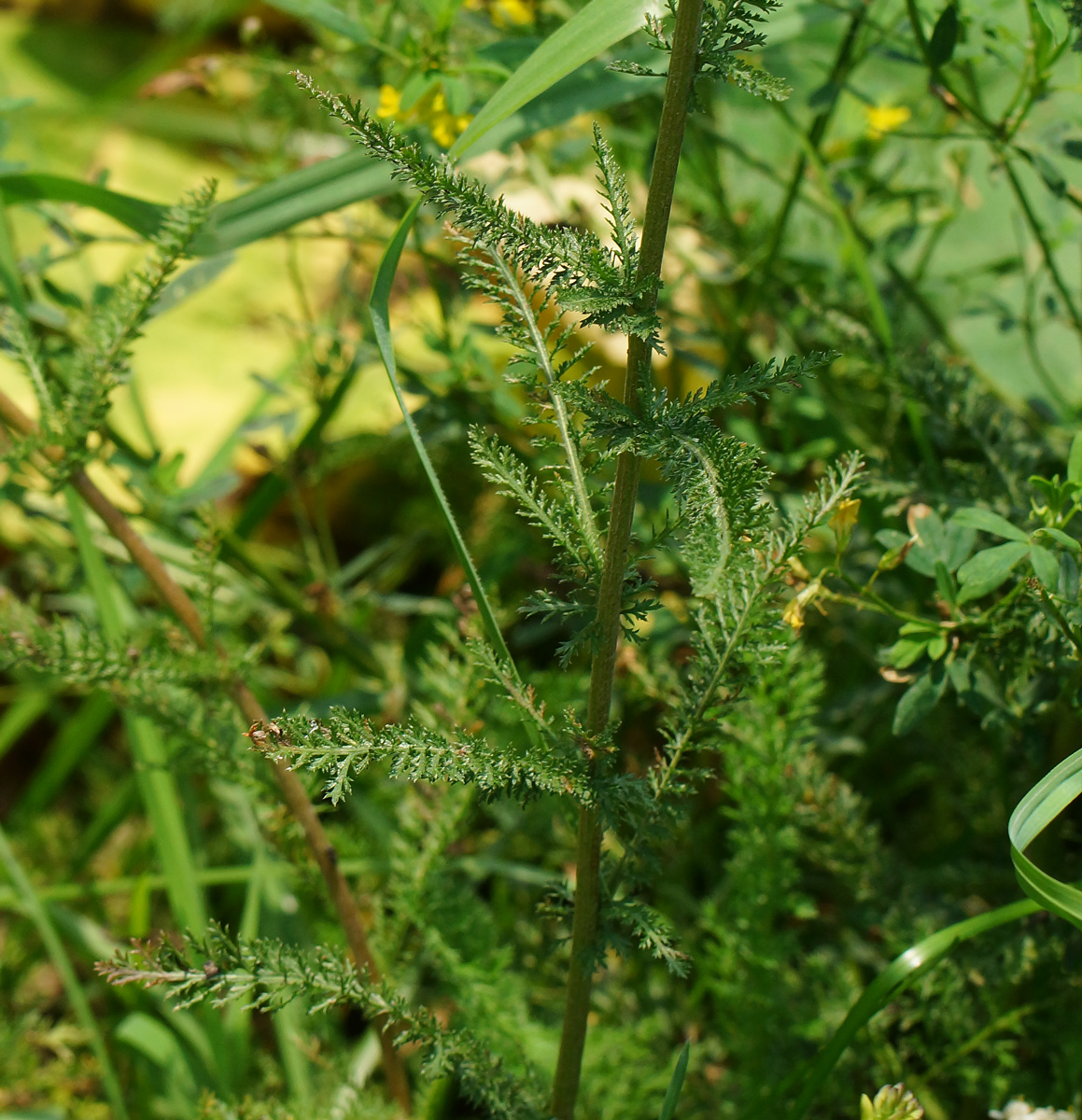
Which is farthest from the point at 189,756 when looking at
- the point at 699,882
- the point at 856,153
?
the point at 856,153

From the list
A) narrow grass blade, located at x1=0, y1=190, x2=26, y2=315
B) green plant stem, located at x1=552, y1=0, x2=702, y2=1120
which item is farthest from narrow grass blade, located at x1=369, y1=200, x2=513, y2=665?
narrow grass blade, located at x1=0, y1=190, x2=26, y2=315

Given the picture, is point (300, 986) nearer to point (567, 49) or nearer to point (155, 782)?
point (155, 782)

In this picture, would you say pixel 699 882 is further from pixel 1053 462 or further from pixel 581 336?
pixel 581 336

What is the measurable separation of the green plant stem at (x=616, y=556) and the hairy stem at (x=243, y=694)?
0.59 feet

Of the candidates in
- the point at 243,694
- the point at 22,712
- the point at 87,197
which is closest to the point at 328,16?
the point at 87,197

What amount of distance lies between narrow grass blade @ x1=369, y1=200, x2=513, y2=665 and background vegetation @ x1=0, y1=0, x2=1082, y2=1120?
0.54 feet

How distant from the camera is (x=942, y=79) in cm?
76

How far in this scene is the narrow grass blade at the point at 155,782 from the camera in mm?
826

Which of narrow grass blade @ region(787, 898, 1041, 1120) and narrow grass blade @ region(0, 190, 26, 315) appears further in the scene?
narrow grass blade @ region(0, 190, 26, 315)

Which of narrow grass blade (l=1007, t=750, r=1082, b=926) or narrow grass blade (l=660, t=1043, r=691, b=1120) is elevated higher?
narrow grass blade (l=1007, t=750, r=1082, b=926)

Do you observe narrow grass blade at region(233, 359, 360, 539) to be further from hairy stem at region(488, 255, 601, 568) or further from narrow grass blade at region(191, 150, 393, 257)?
hairy stem at region(488, 255, 601, 568)

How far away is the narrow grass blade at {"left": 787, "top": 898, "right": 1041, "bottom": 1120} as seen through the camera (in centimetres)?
59

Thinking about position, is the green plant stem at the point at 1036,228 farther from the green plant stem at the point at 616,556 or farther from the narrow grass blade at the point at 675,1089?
the narrow grass blade at the point at 675,1089

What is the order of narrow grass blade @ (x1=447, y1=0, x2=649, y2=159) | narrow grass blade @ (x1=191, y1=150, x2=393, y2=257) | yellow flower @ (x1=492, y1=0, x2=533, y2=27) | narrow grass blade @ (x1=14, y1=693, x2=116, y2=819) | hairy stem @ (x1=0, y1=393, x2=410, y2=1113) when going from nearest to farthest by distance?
narrow grass blade @ (x1=447, y1=0, x2=649, y2=159) → hairy stem @ (x1=0, y1=393, x2=410, y2=1113) → narrow grass blade @ (x1=191, y1=150, x2=393, y2=257) → yellow flower @ (x1=492, y1=0, x2=533, y2=27) → narrow grass blade @ (x1=14, y1=693, x2=116, y2=819)
